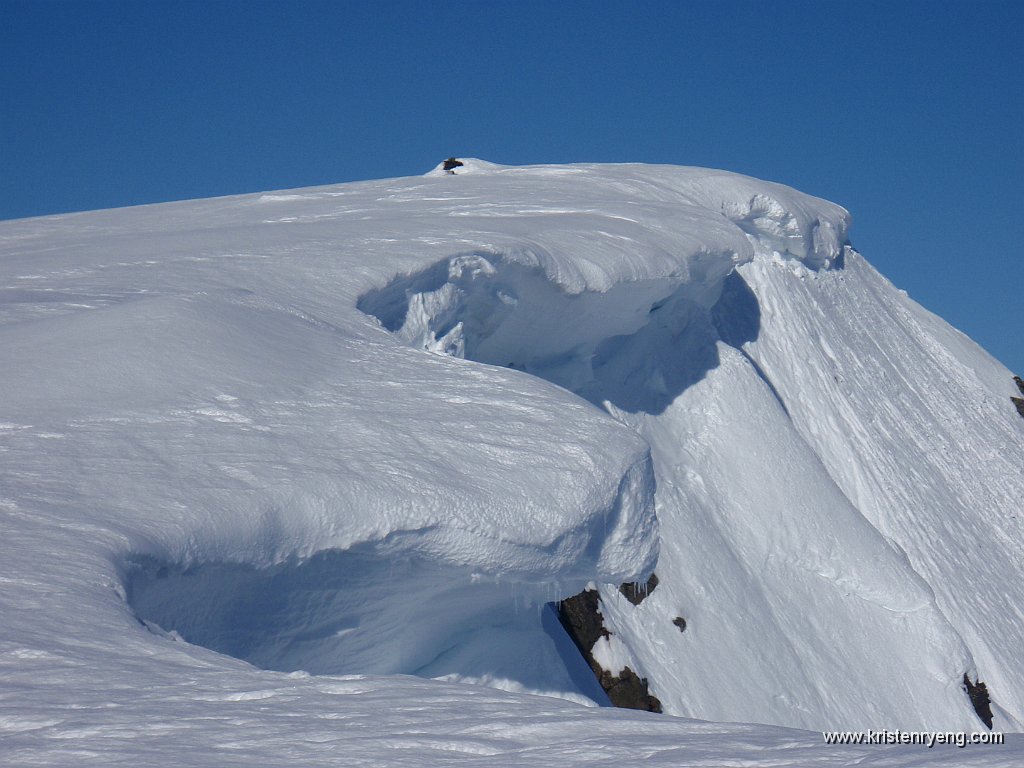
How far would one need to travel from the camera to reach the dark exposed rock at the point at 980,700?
361 inches

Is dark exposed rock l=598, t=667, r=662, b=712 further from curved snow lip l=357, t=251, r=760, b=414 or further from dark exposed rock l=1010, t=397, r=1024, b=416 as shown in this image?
dark exposed rock l=1010, t=397, r=1024, b=416

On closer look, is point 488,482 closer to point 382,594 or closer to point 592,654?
point 382,594

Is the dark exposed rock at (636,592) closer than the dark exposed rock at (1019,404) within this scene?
Yes

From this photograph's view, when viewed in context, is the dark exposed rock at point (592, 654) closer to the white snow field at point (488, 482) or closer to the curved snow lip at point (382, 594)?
the white snow field at point (488, 482)

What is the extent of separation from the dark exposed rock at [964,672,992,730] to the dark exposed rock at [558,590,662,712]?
130 inches

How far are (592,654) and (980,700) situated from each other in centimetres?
391

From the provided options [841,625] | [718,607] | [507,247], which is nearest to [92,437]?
[507,247]

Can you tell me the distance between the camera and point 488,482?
175 inches

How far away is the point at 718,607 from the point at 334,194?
19.3ft

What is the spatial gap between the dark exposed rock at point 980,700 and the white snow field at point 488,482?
0.20m

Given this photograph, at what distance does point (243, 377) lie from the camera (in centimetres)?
467

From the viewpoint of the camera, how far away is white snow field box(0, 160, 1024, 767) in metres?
2.73

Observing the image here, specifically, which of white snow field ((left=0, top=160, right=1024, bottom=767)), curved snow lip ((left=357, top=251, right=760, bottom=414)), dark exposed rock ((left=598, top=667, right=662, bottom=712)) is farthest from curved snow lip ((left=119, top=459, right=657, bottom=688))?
dark exposed rock ((left=598, top=667, right=662, bottom=712))

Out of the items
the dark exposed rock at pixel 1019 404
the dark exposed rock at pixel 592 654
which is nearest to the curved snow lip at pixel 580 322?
the dark exposed rock at pixel 592 654
